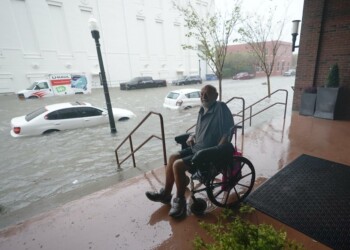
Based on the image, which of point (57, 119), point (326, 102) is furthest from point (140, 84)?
point (326, 102)

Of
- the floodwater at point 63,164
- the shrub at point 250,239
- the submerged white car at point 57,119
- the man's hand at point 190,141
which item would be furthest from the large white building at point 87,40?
the shrub at point 250,239

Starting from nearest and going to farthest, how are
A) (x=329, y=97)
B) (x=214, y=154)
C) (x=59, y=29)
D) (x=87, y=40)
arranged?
(x=214, y=154) < (x=329, y=97) < (x=59, y=29) < (x=87, y=40)

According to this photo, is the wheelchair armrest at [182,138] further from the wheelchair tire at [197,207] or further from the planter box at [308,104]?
the planter box at [308,104]

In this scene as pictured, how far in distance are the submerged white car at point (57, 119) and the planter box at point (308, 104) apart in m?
8.10

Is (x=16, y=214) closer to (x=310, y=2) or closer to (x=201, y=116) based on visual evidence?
(x=201, y=116)

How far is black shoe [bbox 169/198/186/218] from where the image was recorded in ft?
8.71

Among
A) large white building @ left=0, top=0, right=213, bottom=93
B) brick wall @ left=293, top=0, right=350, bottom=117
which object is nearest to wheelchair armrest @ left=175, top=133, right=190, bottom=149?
brick wall @ left=293, top=0, right=350, bottom=117

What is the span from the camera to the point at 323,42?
6.77 m

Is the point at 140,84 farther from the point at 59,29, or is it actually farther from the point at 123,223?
the point at 123,223

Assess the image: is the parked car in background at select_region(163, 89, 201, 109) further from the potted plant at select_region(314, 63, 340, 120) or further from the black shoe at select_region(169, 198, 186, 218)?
the black shoe at select_region(169, 198, 186, 218)

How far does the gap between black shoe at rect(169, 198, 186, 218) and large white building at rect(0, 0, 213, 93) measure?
25.7 meters

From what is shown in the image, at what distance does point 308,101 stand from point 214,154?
6.22 metres

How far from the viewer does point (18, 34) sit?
2205 cm

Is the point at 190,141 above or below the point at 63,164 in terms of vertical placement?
above
